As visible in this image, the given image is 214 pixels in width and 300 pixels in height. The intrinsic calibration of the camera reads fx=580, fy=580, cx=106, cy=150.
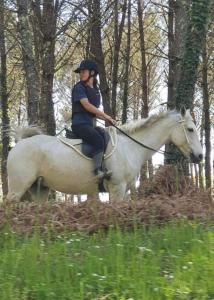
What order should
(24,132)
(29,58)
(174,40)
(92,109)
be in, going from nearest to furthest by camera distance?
(92,109) → (24,132) → (29,58) → (174,40)

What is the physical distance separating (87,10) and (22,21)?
3334mm

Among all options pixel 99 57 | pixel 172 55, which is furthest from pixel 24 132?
pixel 172 55

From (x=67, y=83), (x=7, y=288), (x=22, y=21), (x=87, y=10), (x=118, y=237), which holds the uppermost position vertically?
(x=67, y=83)

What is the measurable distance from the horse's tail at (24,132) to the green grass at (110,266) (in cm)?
557

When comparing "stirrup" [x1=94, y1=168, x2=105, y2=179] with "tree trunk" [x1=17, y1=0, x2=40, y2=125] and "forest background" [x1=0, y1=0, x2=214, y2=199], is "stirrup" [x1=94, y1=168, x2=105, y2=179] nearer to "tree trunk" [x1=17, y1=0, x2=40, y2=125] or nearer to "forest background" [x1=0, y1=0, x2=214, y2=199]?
"forest background" [x1=0, y1=0, x2=214, y2=199]

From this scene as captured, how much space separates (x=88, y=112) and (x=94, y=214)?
4.21 metres

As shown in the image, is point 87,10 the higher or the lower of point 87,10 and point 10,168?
the higher

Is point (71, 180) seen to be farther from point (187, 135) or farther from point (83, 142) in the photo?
point (187, 135)

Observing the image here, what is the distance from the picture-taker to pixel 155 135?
1115cm

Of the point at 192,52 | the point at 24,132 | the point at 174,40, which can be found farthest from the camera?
the point at 174,40

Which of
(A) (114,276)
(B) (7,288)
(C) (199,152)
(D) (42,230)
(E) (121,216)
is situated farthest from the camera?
(C) (199,152)

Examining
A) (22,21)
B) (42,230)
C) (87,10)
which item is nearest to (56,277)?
(42,230)

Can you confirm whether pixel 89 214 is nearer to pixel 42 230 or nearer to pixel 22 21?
pixel 42 230

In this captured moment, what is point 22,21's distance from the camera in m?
16.4
